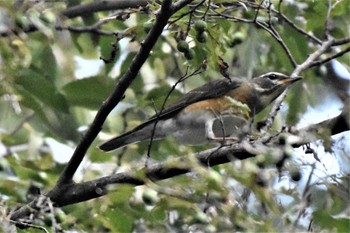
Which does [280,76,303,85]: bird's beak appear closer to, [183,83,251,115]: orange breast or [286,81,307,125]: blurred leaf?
[286,81,307,125]: blurred leaf

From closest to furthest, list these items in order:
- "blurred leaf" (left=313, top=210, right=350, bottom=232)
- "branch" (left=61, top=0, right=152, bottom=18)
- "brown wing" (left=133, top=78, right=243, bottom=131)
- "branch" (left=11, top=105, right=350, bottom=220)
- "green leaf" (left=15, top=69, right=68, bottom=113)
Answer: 1. "blurred leaf" (left=313, top=210, right=350, bottom=232)
2. "branch" (left=11, top=105, right=350, bottom=220)
3. "green leaf" (left=15, top=69, right=68, bottom=113)
4. "brown wing" (left=133, top=78, right=243, bottom=131)
5. "branch" (left=61, top=0, right=152, bottom=18)

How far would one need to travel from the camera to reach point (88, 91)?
686cm

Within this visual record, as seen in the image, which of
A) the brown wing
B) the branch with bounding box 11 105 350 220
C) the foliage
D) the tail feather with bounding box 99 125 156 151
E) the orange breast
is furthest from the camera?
the brown wing

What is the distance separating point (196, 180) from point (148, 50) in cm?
137

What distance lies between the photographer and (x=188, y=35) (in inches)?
199

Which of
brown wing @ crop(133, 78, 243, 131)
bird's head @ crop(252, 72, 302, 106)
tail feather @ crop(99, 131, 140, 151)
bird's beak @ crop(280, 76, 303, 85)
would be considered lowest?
tail feather @ crop(99, 131, 140, 151)

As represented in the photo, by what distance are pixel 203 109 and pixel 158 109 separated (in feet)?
2.62

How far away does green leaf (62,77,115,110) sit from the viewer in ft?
22.3

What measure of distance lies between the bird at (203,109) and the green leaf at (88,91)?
31cm

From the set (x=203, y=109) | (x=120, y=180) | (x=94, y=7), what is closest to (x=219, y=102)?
(x=203, y=109)

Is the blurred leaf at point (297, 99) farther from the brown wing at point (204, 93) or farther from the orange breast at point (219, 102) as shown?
the brown wing at point (204, 93)

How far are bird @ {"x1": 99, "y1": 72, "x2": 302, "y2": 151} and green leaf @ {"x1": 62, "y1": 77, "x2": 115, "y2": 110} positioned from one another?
0.31 meters

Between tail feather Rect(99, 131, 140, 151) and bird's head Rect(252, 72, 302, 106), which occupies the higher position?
bird's head Rect(252, 72, 302, 106)

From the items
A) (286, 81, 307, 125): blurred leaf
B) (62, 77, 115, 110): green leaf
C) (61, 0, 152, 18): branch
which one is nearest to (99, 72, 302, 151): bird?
(286, 81, 307, 125): blurred leaf
